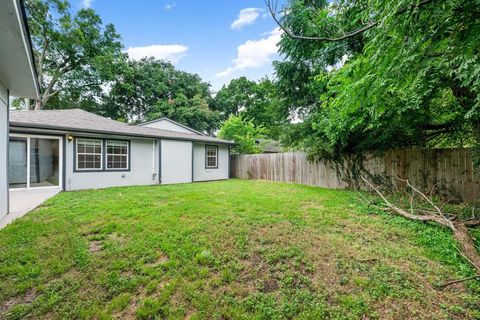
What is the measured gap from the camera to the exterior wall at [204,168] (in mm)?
12047

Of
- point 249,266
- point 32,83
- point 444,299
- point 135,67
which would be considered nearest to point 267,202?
point 249,266

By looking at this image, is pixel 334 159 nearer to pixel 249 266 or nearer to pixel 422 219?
pixel 422 219

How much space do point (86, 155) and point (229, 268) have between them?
8.42 metres

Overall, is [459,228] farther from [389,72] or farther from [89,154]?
[89,154]

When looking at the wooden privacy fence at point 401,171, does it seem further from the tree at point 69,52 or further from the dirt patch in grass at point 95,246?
the tree at point 69,52

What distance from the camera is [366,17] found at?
2.62 meters

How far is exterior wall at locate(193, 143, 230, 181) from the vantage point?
39.5 feet

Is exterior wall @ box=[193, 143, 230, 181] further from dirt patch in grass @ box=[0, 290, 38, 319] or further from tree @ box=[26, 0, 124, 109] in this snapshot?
tree @ box=[26, 0, 124, 109]

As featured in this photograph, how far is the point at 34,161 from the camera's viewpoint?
26.7 feet

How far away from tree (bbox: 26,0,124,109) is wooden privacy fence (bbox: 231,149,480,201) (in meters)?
20.3

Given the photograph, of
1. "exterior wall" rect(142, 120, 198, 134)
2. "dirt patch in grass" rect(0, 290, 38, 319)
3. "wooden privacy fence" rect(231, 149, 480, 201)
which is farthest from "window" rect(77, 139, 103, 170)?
"wooden privacy fence" rect(231, 149, 480, 201)

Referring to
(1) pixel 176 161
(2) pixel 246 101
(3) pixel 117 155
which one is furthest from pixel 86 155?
(2) pixel 246 101

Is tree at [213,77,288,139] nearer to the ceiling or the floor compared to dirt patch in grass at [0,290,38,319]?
nearer to the ceiling

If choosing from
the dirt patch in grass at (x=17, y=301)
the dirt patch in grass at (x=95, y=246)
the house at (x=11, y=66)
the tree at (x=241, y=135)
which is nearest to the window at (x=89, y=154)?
the house at (x=11, y=66)
